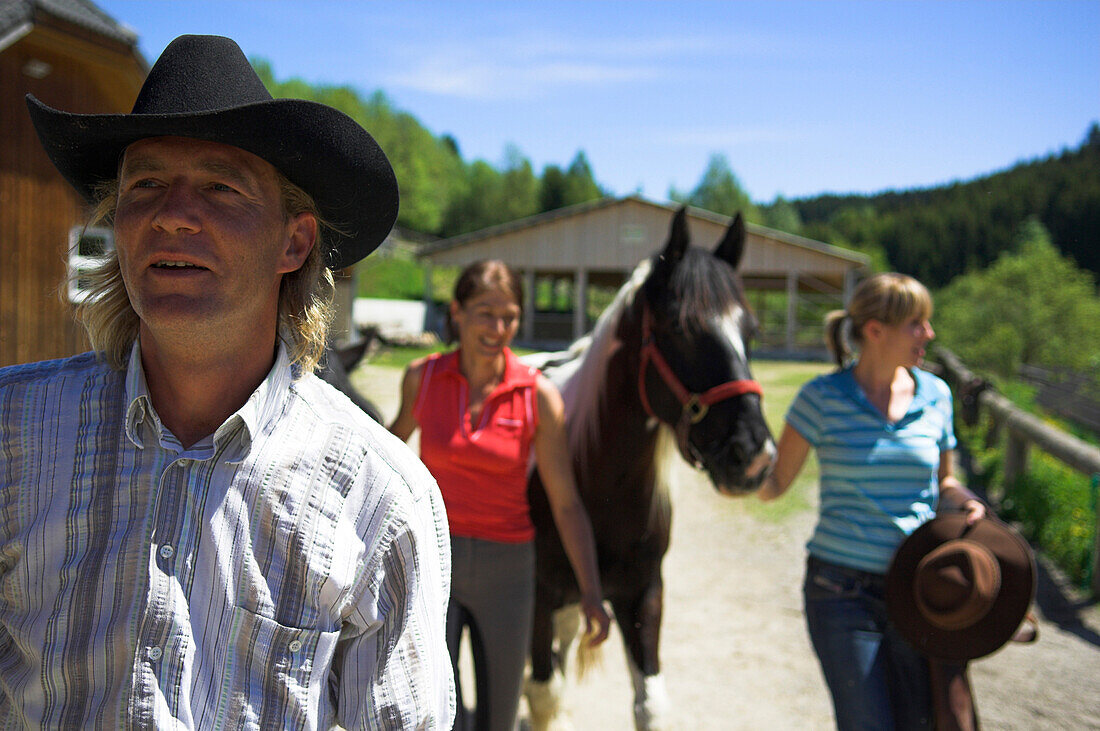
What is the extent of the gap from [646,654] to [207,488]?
6.72 feet

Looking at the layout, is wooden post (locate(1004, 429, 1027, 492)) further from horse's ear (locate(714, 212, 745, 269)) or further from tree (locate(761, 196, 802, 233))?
tree (locate(761, 196, 802, 233))

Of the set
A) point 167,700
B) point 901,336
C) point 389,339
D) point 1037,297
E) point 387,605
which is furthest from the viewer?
point 389,339

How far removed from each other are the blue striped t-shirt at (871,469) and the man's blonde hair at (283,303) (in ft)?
6.00

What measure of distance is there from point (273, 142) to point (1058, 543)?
620cm

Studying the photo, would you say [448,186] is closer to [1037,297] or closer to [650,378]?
[1037,297]

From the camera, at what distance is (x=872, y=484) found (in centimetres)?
252

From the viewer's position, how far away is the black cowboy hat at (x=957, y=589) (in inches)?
91.0

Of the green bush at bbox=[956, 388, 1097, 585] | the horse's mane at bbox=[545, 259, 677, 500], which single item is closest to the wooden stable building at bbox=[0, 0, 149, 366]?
the horse's mane at bbox=[545, 259, 677, 500]

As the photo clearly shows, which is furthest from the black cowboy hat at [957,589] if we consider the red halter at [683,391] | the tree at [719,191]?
the tree at [719,191]

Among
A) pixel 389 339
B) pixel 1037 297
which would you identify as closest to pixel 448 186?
pixel 389 339

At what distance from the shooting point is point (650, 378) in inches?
113

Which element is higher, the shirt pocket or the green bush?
the shirt pocket

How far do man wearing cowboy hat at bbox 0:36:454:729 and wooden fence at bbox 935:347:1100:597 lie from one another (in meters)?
4.33

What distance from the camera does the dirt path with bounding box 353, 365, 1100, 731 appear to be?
3557 millimetres
